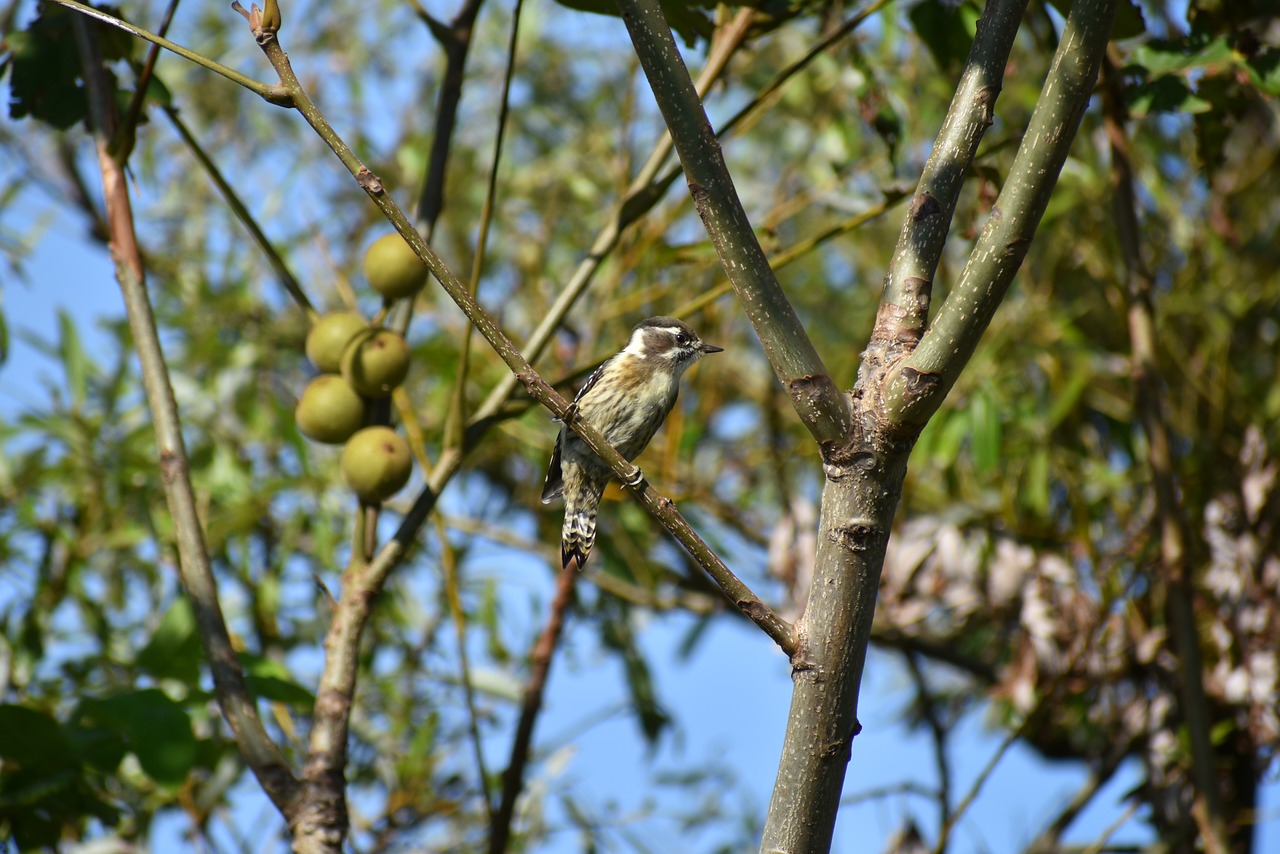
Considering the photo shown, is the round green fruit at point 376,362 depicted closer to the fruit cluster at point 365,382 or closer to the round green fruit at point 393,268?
the fruit cluster at point 365,382

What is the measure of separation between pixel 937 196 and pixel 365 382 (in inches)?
38.5

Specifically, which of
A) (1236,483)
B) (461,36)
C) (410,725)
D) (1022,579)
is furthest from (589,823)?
(461,36)

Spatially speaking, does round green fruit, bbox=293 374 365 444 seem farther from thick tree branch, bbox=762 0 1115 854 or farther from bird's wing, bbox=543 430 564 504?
bird's wing, bbox=543 430 564 504

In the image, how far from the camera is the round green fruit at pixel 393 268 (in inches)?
80.2

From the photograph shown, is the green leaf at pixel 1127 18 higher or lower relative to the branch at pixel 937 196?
higher

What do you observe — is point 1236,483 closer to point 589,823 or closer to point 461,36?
point 589,823

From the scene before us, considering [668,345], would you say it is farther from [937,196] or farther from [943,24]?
[937,196]

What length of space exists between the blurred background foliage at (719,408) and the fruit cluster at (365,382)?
16.4 inches

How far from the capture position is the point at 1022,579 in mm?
3104

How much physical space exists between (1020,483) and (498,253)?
1933 mm

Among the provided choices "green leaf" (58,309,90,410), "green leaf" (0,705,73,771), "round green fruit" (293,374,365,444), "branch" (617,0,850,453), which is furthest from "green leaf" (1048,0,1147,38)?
"green leaf" (58,309,90,410)

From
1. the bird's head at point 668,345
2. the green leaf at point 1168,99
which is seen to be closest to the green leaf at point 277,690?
the bird's head at point 668,345

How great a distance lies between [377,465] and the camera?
1.88 meters

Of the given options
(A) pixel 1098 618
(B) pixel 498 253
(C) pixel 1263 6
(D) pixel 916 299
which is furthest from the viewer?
(B) pixel 498 253
